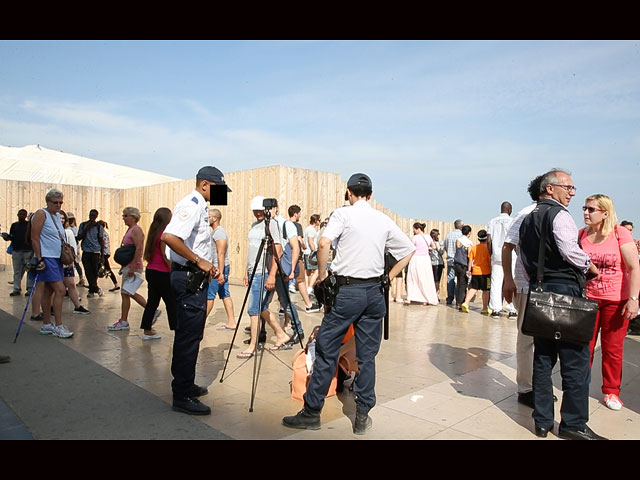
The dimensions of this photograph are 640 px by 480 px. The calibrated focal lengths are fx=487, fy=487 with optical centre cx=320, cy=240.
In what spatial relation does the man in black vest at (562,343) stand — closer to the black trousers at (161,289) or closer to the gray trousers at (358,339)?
the gray trousers at (358,339)

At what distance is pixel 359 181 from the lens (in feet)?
12.3

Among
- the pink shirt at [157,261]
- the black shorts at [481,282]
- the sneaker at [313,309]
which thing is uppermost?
the pink shirt at [157,261]

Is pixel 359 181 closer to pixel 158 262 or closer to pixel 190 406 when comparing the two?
pixel 190 406

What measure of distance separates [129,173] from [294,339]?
28.0m

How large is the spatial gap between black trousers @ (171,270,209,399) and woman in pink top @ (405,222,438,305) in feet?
23.4

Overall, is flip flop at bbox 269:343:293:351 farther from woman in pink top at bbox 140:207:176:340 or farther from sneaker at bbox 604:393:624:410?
sneaker at bbox 604:393:624:410

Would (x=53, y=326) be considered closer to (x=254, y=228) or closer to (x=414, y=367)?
(x=254, y=228)

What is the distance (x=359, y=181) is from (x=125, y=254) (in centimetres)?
403

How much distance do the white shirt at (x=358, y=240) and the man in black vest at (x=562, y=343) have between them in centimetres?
95

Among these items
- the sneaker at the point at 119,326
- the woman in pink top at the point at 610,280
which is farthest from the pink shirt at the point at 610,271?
the sneaker at the point at 119,326

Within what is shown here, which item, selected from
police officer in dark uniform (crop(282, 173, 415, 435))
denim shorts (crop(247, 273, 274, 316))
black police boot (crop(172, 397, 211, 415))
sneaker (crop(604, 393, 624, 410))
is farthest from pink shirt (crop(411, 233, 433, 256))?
black police boot (crop(172, 397, 211, 415))

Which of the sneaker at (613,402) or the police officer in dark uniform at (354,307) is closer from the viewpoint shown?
the police officer in dark uniform at (354,307)

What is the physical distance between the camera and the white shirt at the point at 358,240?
139 inches
